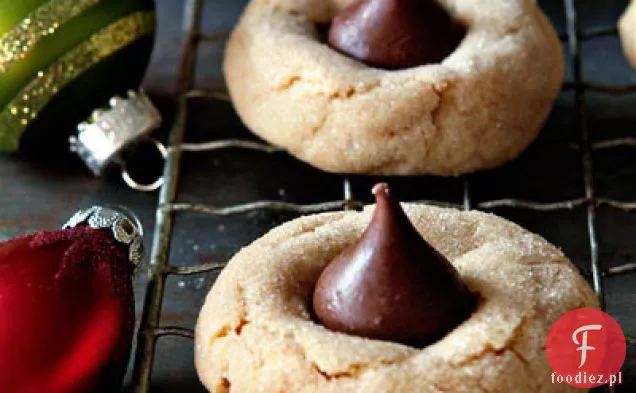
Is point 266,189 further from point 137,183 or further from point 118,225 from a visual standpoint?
point 118,225

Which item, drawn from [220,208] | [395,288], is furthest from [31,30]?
[395,288]

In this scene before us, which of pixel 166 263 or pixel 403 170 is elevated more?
pixel 403 170

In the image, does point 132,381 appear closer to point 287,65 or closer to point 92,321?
point 92,321

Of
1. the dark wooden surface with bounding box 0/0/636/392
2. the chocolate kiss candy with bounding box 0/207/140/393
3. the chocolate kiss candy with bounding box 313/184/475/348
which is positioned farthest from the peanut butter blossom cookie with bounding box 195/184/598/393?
the dark wooden surface with bounding box 0/0/636/392

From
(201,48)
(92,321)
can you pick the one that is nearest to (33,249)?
(92,321)

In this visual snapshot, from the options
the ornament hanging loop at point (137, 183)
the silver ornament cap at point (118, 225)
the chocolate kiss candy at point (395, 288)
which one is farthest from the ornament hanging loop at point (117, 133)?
the chocolate kiss candy at point (395, 288)

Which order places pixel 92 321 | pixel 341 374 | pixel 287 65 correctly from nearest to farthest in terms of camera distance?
1. pixel 341 374
2. pixel 92 321
3. pixel 287 65

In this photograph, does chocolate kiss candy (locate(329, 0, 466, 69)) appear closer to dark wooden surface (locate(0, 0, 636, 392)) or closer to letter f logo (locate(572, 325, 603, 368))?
dark wooden surface (locate(0, 0, 636, 392))
